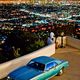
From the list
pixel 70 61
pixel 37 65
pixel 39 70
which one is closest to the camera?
pixel 39 70

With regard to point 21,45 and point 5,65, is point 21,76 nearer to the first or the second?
point 5,65

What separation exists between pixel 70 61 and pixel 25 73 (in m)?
4.69

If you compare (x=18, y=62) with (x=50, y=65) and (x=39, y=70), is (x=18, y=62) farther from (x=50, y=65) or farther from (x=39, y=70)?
(x=39, y=70)

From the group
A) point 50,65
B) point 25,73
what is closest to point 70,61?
point 50,65

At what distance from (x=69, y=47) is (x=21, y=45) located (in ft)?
9.44

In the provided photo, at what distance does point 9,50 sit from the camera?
49.6 feet

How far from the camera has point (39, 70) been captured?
10977mm

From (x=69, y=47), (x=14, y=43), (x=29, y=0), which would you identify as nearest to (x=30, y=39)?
(x=14, y=43)

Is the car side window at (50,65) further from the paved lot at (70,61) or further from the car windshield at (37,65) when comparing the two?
the paved lot at (70,61)

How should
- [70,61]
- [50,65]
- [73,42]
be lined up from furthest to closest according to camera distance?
[73,42], [70,61], [50,65]

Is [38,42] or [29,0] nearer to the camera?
[38,42]

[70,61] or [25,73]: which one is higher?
[25,73]

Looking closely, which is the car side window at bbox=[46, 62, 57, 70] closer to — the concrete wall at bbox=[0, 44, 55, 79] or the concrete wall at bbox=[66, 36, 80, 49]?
Answer: the concrete wall at bbox=[0, 44, 55, 79]

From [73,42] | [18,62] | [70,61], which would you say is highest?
[18,62]
